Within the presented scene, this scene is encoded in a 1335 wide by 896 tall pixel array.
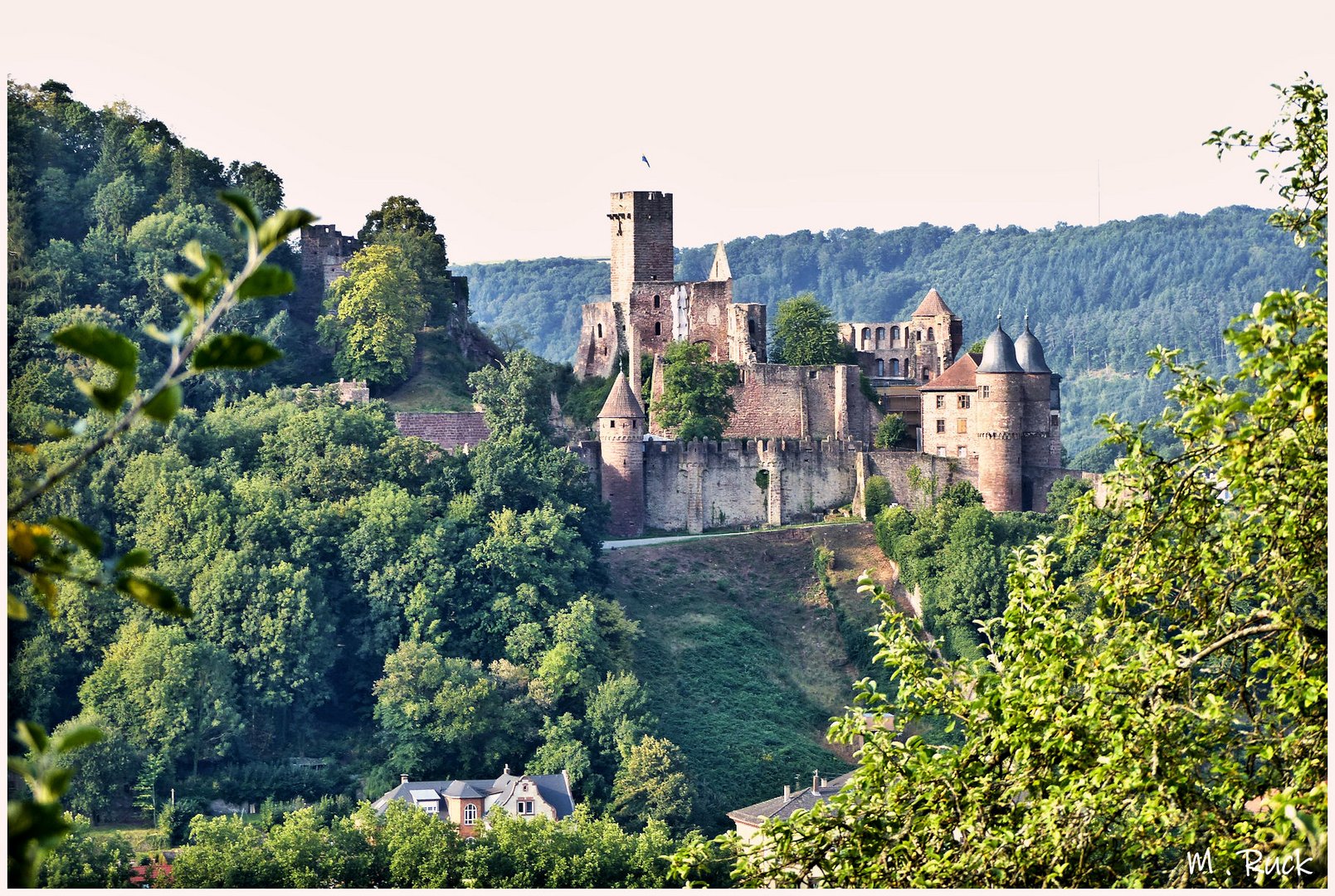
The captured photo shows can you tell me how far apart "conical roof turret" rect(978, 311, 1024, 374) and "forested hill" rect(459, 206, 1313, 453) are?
58507mm

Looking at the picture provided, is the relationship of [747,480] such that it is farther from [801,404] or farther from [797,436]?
[801,404]

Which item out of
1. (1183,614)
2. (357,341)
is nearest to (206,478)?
(357,341)

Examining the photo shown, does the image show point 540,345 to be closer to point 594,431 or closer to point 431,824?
point 594,431

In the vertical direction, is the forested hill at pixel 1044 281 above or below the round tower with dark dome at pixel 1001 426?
above

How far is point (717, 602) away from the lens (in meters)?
50.7

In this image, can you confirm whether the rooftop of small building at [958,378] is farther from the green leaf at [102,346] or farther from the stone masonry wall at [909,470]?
the green leaf at [102,346]

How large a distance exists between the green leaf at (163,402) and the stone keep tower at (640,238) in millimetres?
52156

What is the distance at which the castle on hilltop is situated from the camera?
164ft

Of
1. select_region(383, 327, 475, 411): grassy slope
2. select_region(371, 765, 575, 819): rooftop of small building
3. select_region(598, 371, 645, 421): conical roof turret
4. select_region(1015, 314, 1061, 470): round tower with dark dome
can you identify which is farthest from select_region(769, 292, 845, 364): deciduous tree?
select_region(371, 765, 575, 819): rooftop of small building

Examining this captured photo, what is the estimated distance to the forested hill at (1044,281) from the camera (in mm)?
117938

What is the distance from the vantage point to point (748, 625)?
50844 mm

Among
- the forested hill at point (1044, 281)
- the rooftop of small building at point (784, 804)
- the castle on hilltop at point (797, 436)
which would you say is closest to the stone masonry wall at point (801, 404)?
the castle on hilltop at point (797, 436)

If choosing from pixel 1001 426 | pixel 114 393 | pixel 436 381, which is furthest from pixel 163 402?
pixel 436 381

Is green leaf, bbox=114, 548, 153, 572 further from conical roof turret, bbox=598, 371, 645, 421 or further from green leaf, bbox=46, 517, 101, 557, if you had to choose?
conical roof turret, bbox=598, 371, 645, 421
